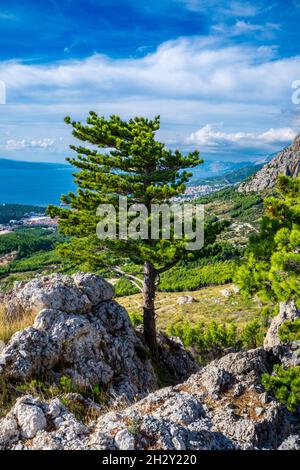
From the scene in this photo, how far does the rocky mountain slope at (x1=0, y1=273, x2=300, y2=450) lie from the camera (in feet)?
18.1

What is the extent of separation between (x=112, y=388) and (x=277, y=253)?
642 cm

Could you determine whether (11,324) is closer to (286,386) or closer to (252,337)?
(286,386)

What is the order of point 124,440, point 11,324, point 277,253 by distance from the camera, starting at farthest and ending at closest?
point 11,324 < point 277,253 < point 124,440

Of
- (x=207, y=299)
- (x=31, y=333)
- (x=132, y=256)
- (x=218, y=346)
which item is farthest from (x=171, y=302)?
(x=31, y=333)

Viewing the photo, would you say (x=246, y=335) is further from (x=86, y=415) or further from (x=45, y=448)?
(x=45, y=448)

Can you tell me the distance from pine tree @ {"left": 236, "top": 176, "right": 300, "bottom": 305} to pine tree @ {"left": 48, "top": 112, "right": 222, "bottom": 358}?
5336 millimetres

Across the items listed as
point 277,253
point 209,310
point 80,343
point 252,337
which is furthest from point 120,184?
point 209,310

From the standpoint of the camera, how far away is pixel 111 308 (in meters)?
13.8

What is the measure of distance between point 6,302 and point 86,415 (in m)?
6.57

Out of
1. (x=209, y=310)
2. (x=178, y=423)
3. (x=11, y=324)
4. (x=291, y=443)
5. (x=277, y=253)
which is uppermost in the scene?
(x=277, y=253)

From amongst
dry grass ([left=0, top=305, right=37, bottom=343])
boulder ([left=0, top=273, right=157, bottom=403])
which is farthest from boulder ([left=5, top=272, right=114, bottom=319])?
dry grass ([left=0, top=305, right=37, bottom=343])

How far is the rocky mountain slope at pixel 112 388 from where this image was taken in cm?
551

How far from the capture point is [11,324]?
431 inches

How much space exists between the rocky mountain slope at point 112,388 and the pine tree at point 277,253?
5.86ft
